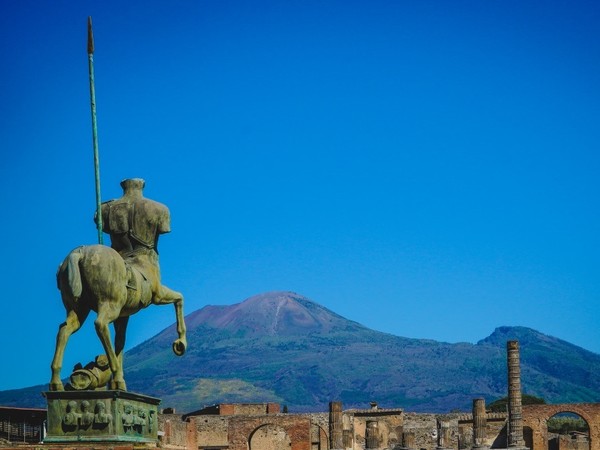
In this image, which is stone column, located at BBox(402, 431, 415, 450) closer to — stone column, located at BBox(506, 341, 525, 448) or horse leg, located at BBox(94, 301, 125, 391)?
stone column, located at BBox(506, 341, 525, 448)

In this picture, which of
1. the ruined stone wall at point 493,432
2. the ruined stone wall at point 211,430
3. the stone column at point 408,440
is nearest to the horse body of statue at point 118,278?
the stone column at point 408,440

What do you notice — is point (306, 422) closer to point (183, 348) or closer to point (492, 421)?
point (492, 421)

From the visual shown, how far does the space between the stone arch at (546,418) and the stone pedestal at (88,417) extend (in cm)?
4811

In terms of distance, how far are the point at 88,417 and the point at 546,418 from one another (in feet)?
161

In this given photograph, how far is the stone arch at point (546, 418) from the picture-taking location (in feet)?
184

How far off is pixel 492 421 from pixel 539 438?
255 cm

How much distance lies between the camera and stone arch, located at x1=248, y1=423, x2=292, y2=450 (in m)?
56.8

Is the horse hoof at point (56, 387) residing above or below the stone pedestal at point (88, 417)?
above

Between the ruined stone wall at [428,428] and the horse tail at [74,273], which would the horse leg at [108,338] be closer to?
the horse tail at [74,273]

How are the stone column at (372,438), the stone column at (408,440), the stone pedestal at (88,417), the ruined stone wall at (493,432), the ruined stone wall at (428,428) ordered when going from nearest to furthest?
the stone pedestal at (88,417) < the stone column at (372,438) < the stone column at (408,440) < the ruined stone wall at (493,432) < the ruined stone wall at (428,428)

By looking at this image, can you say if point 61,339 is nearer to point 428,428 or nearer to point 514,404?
point 514,404

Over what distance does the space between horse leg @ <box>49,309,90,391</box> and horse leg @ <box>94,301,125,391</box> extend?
0.61 ft

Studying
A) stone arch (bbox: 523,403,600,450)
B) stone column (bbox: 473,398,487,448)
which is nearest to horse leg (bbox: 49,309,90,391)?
stone column (bbox: 473,398,487,448)

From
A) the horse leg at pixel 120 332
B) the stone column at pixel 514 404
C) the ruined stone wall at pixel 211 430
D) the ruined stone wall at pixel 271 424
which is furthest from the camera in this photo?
the ruined stone wall at pixel 211 430
